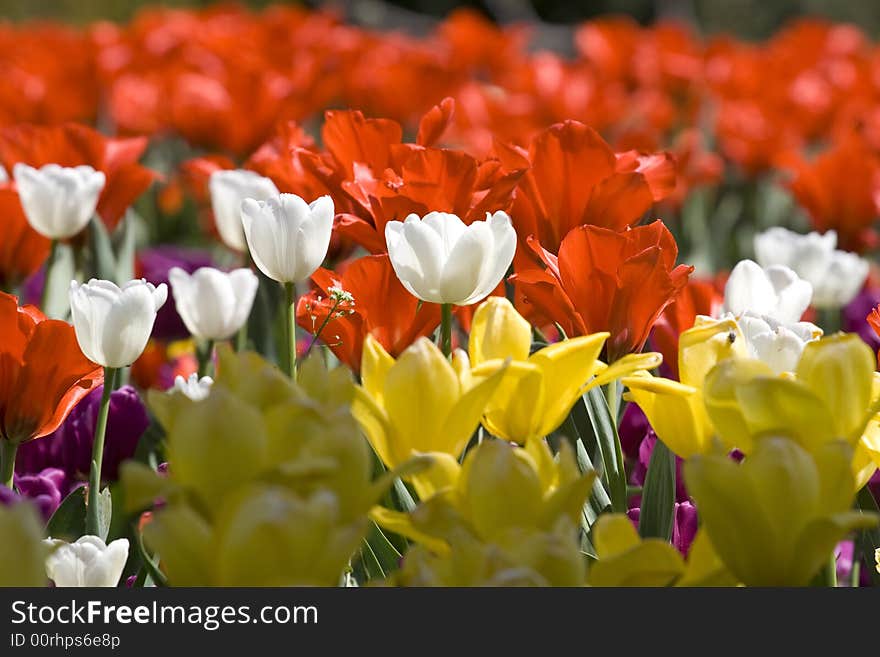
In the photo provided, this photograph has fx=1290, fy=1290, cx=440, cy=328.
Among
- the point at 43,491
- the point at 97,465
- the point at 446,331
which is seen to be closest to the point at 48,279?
the point at 43,491

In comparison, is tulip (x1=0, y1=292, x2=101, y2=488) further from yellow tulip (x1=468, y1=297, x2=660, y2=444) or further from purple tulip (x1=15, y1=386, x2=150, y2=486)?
yellow tulip (x1=468, y1=297, x2=660, y2=444)

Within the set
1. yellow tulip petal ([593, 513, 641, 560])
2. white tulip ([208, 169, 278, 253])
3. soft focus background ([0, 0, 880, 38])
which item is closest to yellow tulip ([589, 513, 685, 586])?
yellow tulip petal ([593, 513, 641, 560])

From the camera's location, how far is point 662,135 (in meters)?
4.12

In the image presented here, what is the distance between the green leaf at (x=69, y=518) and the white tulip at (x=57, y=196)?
501mm

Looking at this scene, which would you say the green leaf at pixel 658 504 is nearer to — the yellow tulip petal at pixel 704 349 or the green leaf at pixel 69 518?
the yellow tulip petal at pixel 704 349

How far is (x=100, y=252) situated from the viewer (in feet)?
6.06

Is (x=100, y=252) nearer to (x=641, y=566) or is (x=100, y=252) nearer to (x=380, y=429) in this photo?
(x=380, y=429)

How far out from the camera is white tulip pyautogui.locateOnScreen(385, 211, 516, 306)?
1.08 meters

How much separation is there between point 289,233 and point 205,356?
0.49 m

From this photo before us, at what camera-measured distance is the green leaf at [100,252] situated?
6.03 ft

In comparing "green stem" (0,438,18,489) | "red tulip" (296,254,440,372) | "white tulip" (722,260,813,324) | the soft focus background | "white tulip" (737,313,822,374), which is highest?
"white tulip" (737,313,822,374)

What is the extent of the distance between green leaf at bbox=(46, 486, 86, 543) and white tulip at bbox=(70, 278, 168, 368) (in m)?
0.14
